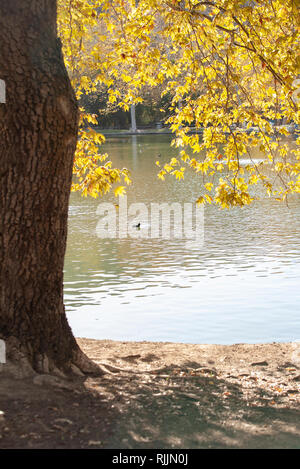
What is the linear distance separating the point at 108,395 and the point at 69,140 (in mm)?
2271

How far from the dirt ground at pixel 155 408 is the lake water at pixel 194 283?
3.34m

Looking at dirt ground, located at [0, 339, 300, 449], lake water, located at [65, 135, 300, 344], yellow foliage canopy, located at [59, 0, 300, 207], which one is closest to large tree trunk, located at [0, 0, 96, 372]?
dirt ground, located at [0, 339, 300, 449]

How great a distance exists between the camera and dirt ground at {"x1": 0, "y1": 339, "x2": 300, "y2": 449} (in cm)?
440

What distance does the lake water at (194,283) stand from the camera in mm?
10188

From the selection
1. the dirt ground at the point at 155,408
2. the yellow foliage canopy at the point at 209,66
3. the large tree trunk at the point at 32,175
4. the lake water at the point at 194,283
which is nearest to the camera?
the dirt ground at the point at 155,408

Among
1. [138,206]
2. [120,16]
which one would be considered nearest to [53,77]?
[120,16]

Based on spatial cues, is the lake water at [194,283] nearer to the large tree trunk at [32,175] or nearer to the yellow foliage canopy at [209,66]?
the yellow foliage canopy at [209,66]

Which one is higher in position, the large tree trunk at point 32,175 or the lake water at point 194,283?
the large tree trunk at point 32,175

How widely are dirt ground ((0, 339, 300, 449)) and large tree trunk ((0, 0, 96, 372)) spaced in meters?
0.43

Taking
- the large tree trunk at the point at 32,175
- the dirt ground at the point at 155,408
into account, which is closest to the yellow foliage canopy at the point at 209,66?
the large tree trunk at the point at 32,175

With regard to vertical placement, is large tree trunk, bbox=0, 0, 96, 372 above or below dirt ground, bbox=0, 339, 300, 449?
above

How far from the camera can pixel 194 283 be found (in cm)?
1268

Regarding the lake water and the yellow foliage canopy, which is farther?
the lake water

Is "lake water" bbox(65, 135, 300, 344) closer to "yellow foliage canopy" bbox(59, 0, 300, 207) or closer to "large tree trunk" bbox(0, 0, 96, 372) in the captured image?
"yellow foliage canopy" bbox(59, 0, 300, 207)
